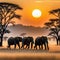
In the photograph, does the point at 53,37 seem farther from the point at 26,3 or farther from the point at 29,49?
the point at 26,3

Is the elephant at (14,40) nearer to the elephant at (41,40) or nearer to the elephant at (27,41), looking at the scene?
the elephant at (27,41)

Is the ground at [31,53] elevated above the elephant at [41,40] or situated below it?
below

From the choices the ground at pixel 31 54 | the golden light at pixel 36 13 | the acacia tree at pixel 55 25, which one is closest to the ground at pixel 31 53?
the ground at pixel 31 54

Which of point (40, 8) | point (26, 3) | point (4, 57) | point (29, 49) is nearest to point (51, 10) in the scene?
point (40, 8)

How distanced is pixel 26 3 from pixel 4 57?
77 centimetres

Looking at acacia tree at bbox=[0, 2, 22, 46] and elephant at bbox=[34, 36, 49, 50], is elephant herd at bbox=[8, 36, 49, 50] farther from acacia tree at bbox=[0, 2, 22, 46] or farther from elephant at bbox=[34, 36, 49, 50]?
acacia tree at bbox=[0, 2, 22, 46]

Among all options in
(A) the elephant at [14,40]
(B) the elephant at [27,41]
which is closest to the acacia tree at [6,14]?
(A) the elephant at [14,40]

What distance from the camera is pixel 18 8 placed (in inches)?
120

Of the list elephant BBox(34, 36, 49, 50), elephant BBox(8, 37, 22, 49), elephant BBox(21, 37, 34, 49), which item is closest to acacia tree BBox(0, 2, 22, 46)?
elephant BBox(8, 37, 22, 49)

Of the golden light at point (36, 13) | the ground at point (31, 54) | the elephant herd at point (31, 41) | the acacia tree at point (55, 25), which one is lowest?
the ground at point (31, 54)

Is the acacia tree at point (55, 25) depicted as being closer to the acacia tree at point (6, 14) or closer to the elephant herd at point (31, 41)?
the elephant herd at point (31, 41)

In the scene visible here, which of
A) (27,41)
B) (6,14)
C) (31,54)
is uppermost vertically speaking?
(6,14)

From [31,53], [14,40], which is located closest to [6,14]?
[14,40]

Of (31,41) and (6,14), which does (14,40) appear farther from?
(6,14)
